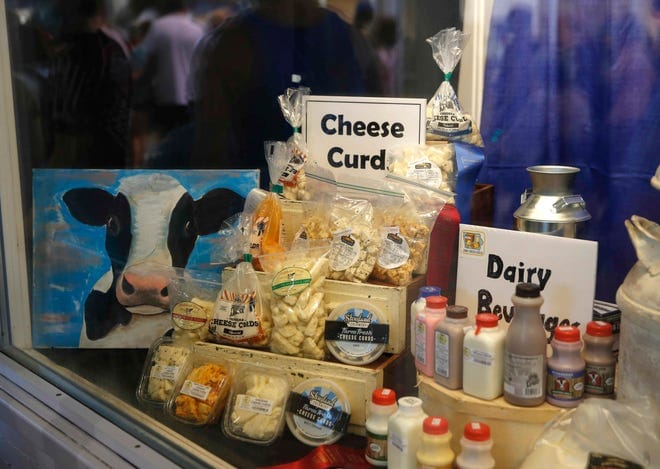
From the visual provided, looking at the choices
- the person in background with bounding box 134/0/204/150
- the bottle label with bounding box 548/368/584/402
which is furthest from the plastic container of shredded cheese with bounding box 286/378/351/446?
the person in background with bounding box 134/0/204/150

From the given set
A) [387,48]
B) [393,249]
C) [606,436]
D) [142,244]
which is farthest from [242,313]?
[387,48]

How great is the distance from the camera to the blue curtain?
1.65 m

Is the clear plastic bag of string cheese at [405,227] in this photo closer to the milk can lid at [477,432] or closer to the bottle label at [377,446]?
the bottle label at [377,446]

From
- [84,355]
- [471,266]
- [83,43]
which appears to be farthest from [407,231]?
[83,43]

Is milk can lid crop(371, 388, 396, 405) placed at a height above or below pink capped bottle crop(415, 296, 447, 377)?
below

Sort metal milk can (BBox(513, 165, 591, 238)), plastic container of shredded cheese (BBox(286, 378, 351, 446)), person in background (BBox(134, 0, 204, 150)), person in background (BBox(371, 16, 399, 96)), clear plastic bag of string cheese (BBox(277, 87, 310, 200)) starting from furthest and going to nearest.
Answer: person in background (BBox(134, 0, 204, 150)) < person in background (BBox(371, 16, 399, 96)) < clear plastic bag of string cheese (BBox(277, 87, 310, 200)) < plastic container of shredded cheese (BBox(286, 378, 351, 446)) < metal milk can (BBox(513, 165, 591, 238))

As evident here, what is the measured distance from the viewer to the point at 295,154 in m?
2.04

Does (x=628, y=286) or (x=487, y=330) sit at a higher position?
(x=628, y=286)

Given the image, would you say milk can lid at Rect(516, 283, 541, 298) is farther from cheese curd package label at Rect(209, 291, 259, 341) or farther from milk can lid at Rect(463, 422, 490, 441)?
cheese curd package label at Rect(209, 291, 259, 341)

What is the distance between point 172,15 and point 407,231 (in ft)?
4.66

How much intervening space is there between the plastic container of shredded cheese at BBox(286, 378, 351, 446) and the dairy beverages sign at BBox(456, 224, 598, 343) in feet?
1.17

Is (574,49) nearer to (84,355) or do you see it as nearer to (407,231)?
(407,231)

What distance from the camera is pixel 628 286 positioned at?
1.29 meters

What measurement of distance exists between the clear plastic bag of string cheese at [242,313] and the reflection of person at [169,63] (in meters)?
1.00
